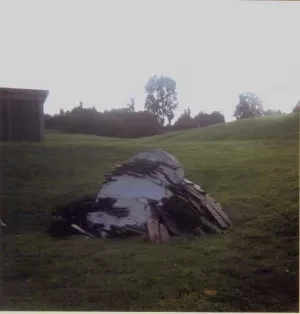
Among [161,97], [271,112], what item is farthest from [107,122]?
[271,112]

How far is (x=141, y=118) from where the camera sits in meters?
4.03

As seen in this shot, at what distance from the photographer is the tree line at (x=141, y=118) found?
13.0 ft

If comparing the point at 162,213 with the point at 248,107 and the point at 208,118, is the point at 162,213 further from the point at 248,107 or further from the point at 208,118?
the point at 248,107

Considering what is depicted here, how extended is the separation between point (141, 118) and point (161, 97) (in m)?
0.25

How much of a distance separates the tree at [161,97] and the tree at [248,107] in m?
0.54

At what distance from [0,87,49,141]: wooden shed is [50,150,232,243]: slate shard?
2.50 ft

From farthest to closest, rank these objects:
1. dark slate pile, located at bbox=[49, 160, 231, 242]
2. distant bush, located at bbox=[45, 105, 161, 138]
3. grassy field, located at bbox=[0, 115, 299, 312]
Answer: distant bush, located at bbox=[45, 105, 161, 138] → dark slate pile, located at bbox=[49, 160, 231, 242] → grassy field, located at bbox=[0, 115, 299, 312]

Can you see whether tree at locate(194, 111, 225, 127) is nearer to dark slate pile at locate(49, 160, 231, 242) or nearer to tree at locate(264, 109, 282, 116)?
tree at locate(264, 109, 282, 116)

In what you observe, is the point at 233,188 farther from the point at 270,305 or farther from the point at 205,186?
the point at 270,305

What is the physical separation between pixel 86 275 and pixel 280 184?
1742 mm

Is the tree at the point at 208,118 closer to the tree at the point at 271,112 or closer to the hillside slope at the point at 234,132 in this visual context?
the hillside slope at the point at 234,132

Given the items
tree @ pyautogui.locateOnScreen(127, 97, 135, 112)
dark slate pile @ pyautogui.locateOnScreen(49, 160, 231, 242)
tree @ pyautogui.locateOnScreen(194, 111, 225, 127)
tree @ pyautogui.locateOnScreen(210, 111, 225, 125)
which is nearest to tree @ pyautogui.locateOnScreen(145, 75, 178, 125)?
tree @ pyautogui.locateOnScreen(127, 97, 135, 112)

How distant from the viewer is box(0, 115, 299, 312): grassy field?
3.53 metres

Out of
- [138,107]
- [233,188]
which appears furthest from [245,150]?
[138,107]
